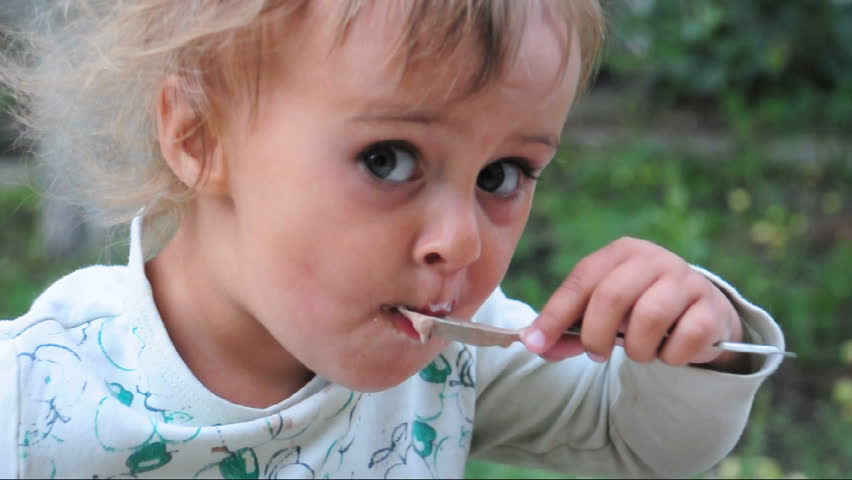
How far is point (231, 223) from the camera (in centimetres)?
132

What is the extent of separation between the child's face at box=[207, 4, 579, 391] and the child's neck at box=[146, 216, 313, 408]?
14 centimetres

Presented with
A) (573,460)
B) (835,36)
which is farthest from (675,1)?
(573,460)

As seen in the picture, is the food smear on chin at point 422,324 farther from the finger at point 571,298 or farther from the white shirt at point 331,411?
the white shirt at point 331,411

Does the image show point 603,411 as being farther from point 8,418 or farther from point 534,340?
point 8,418

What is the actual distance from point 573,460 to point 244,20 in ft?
2.77

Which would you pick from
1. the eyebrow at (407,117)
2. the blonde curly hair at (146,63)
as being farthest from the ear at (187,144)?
the eyebrow at (407,117)

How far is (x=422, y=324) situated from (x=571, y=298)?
0.21m

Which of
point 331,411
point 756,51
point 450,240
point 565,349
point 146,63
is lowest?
point 331,411

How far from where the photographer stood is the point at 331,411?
143 cm

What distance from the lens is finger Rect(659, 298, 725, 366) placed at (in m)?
1.28

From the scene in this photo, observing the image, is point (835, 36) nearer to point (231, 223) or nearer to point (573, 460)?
point (573, 460)

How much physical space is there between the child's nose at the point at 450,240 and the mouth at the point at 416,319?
62 mm

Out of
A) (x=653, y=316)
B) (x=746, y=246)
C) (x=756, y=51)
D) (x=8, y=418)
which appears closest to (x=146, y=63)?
(x=8, y=418)

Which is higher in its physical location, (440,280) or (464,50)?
(464,50)
